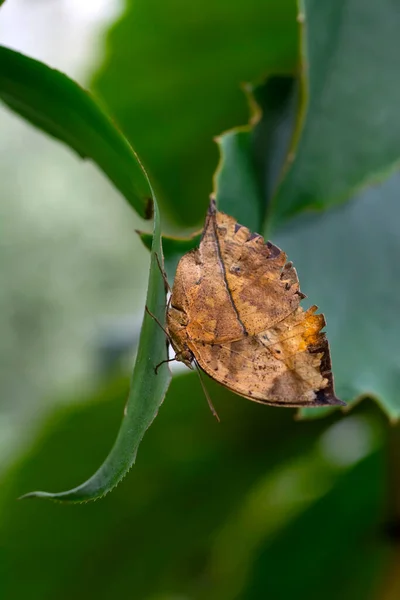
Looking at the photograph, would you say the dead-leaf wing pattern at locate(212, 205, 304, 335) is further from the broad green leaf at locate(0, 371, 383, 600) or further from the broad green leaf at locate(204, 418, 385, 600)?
the broad green leaf at locate(204, 418, 385, 600)

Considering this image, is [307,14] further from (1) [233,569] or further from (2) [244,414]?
(1) [233,569]

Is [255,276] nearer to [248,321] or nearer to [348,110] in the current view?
[248,321]

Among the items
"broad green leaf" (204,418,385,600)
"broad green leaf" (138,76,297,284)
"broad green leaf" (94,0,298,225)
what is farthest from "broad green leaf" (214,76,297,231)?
"broad green leaf" (204,418,385,600)

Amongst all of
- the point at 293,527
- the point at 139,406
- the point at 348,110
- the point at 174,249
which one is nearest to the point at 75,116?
the point at 174,249

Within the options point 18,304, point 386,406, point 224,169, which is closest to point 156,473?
point 386,406

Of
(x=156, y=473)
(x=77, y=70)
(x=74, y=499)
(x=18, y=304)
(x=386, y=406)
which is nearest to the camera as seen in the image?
(x=74, y=499)

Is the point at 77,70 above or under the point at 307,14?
above

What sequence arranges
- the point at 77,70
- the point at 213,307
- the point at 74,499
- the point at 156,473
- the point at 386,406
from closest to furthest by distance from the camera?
the point at 74,499 < the point at 213,307 < the point at 386,406 < the point at 156,473 < the point at 77,70
